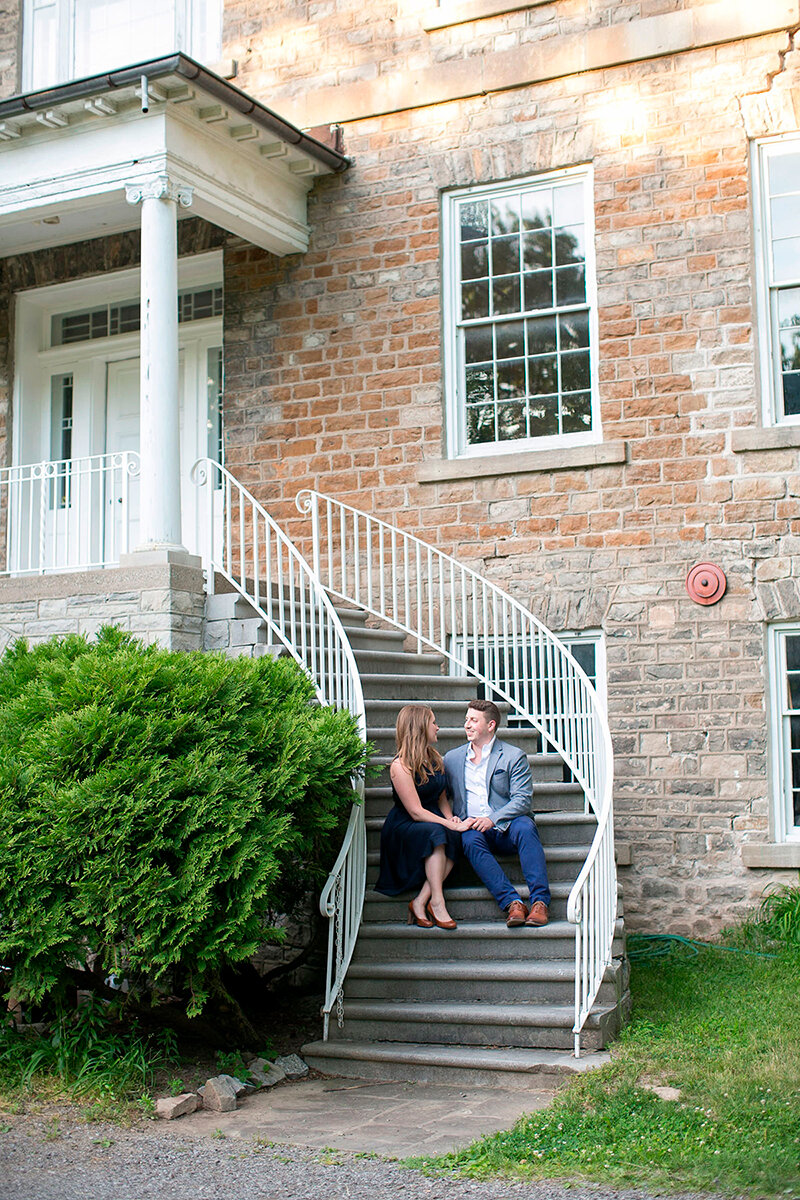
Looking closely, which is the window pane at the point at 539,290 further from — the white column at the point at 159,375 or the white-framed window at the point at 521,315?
the white column at the point at 159,375

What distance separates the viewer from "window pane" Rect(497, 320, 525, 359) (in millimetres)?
9617

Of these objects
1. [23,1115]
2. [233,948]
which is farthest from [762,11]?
[23,1115]

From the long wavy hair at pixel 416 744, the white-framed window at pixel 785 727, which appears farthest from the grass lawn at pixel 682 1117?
the white-framed window at pixel 785 727

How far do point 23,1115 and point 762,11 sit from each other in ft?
26.7

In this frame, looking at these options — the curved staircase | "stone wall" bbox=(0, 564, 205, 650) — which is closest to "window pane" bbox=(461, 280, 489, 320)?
the curved staircase

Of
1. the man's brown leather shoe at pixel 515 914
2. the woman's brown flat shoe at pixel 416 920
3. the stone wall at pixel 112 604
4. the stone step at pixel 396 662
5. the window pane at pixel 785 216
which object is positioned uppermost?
the window pane at pixel 785 216

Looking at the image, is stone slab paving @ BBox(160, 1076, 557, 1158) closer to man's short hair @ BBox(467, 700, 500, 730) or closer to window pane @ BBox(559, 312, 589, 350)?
man's short hair @ BBox(467, 700, 500, 730)

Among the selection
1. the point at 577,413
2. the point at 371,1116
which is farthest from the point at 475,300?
the point at 371,1116

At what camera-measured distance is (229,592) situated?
807 cm

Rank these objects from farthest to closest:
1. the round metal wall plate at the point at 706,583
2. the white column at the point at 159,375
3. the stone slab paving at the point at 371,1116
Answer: the round metal wall plate at the point at 706,583 → the white column at the point at 159,375 → the stone slab paving at the point at 371,1116

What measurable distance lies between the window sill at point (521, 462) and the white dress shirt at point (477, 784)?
2.61m

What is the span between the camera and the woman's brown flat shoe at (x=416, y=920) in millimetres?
6777

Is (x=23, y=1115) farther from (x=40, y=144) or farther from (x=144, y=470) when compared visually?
(x=40, y=144)

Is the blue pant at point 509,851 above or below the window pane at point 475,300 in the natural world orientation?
below
